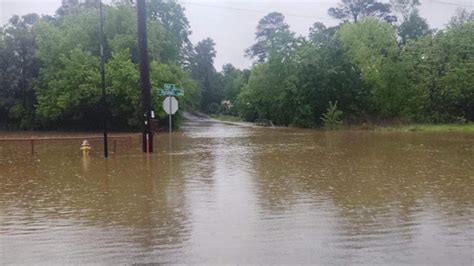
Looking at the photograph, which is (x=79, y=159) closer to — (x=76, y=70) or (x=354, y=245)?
(x=354, y=245)

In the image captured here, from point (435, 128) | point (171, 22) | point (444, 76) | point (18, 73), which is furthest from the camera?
point (171, 22)

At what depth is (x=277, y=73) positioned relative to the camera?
55.2 meters

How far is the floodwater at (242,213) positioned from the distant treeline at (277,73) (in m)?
28.2

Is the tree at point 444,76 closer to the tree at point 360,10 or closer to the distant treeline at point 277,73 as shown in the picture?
the distant treeline at point 277,73

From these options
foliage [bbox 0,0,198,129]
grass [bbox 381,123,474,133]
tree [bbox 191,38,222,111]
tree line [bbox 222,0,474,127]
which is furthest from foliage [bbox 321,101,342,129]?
tree [bbox 191,38,222,111]

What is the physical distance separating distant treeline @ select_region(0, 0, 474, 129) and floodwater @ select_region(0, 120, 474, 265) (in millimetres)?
28243

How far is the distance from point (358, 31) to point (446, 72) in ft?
42.1

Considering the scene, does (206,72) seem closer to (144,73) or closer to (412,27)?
(412,27)

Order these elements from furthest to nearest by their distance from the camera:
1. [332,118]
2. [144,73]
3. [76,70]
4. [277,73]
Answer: [277,73], [332,118], [76,70], [144,73]

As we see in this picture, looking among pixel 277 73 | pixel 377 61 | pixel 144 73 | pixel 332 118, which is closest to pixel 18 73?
pixel 277 73

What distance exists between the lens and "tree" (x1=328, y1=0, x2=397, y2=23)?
259 feet

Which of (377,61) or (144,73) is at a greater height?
(377,61)

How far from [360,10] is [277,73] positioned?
30548 millimetres

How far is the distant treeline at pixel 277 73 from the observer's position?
146 feet
